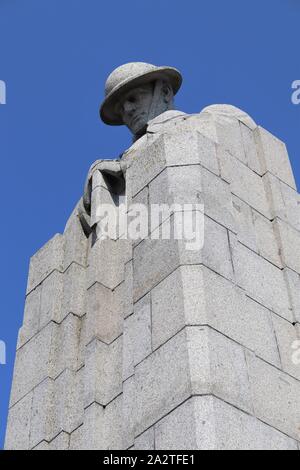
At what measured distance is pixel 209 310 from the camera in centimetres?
891

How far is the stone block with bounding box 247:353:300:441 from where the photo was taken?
860 centimetres

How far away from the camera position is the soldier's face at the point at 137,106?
1360 centimetres

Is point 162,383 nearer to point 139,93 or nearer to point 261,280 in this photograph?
point 261,280

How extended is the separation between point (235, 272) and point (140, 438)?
2224mm

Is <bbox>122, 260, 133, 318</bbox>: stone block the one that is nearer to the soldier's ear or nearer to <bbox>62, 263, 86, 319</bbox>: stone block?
<bbox>62, 263, 86, 319</bbox>: stone block

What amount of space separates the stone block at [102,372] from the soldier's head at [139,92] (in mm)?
4335

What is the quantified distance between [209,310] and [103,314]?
7.26ft

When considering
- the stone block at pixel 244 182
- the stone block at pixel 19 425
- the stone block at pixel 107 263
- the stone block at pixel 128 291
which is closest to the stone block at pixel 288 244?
the stone block at pixel 244 182

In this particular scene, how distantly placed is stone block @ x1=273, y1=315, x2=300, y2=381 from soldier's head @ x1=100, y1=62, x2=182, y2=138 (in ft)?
15.6

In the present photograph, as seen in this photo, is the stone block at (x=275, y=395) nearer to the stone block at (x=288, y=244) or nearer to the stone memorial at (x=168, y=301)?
the stone memorial at (x=168, y=301)

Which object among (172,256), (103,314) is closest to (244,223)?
(172,256)

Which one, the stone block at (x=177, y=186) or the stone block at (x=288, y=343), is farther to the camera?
the stone block at (x=177, y=186)

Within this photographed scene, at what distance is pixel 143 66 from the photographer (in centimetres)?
1373

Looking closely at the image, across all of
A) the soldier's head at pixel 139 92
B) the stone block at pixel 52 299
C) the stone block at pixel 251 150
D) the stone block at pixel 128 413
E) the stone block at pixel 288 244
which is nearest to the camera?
the stone block at pixel 128 413
